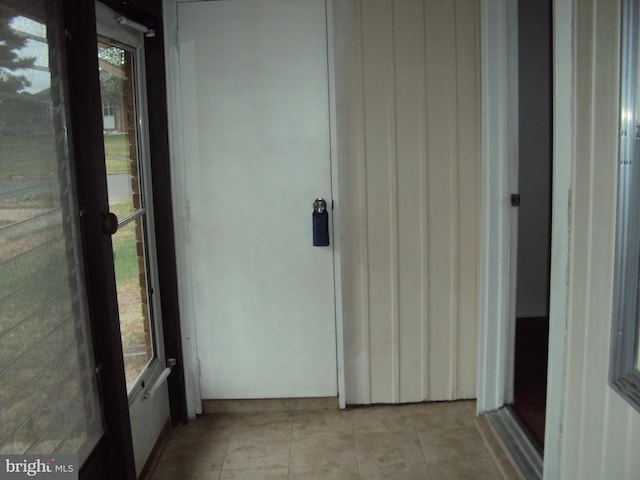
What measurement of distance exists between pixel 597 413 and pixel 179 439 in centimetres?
193

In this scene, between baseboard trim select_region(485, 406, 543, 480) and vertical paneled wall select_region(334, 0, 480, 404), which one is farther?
vertical paneled wall select_region(334, 0, 480, 404)

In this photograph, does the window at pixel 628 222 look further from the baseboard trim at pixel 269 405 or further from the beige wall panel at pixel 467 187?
the baseboard trim at pixel 269 405

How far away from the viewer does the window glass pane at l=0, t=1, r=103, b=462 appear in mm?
1574

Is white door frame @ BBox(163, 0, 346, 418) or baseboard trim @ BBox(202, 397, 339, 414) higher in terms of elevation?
white door frame @ BBox(163, 0, 346, 418)

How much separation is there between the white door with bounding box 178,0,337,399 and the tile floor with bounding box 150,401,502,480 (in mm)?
192

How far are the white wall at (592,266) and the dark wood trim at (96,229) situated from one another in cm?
145

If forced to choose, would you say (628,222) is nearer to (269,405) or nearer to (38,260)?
(38,260)

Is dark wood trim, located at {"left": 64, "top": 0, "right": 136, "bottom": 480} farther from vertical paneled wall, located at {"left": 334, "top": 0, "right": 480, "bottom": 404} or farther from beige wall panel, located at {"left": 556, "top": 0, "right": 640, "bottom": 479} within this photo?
beige wall panel, located at {"left": 556, "top": 0, "right": 640, "bottom": 479}

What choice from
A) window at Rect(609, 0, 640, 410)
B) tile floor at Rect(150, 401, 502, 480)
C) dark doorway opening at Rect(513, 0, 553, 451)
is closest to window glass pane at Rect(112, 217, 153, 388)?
tile floor at Rect(150, 401, 502, 480)

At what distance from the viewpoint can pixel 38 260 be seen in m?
1.73

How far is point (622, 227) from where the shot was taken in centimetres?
163

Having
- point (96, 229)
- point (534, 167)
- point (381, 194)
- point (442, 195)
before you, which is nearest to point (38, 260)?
point (96, 229)

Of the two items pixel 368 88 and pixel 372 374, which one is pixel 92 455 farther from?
pixel 368 88

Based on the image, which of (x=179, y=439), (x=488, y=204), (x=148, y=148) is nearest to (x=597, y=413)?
(x=488, y=204)
